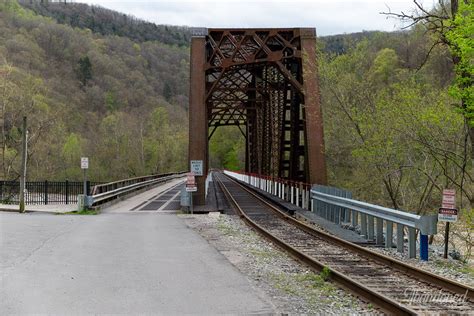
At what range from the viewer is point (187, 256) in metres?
10.5

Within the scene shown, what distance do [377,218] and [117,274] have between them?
6523 millimetres

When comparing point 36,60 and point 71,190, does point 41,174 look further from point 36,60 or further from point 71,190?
point 36,60

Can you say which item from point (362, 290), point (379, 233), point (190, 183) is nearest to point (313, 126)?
point (190, 183)

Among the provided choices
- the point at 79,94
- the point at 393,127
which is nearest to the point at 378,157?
the point at 393,127

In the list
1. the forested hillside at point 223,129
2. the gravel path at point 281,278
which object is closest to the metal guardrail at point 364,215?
the forested hillside at point 223,129

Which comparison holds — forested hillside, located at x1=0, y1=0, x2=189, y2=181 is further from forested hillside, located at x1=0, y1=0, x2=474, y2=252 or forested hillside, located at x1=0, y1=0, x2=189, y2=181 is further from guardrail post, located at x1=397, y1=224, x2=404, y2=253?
guardrail post, located at x1=397, y1=224, x2=404, y2=253

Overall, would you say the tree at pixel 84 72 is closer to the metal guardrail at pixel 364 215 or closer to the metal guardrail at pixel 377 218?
the metal guardrail at pixel 364 215

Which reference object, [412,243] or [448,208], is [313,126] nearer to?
[412,243]

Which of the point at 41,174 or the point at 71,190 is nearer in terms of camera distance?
the point at 71,190

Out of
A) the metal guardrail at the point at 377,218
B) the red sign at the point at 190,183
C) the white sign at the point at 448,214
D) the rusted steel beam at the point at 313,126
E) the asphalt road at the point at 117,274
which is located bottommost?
the asphalt road at the point at 117,274

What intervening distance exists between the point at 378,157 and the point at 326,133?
7.78 metres

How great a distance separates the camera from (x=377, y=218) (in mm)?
12461

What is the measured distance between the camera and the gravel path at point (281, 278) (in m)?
6.83

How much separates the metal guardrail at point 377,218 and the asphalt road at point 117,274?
150 inches
